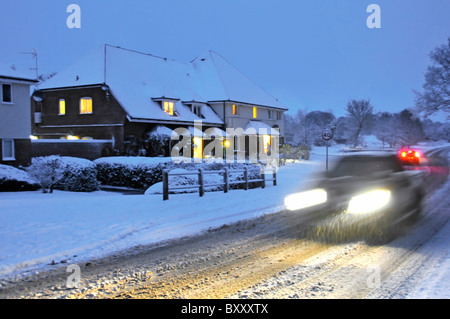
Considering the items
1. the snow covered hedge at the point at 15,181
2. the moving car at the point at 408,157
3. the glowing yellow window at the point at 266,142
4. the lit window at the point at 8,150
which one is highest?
the glowing yellow window at the point at 266,142

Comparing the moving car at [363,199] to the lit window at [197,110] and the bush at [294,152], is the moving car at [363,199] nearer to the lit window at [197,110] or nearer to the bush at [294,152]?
the bush at [294,152]

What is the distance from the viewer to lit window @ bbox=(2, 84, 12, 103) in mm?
20406

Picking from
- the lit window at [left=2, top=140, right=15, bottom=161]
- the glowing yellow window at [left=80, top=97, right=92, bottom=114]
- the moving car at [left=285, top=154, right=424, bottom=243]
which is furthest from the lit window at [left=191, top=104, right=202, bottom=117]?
the moving car at [left=285, top=154, right=424, bottom=243]

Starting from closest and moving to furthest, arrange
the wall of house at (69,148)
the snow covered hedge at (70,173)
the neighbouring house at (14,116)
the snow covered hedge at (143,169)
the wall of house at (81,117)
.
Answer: the snow covered hedge at (70,173), the snow covered hedge at (143,169), the neighbouring house at (14,116), the wall of house at (69,148), the wall of house at (81,117)

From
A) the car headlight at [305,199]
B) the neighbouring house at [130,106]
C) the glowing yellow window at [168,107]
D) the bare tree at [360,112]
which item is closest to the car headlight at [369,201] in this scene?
the car headlight at [305,199]

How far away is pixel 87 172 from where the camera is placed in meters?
17.7

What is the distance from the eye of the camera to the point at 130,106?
2852cm

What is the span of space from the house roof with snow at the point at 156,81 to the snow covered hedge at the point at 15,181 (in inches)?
447

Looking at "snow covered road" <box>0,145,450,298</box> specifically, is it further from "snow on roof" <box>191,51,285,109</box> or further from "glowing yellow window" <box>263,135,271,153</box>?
"glowing yellow window" <box>263,135,271,153</box>

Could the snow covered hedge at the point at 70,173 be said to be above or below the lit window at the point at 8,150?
below

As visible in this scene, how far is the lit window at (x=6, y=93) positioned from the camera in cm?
2041

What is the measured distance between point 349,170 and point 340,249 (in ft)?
39.9
